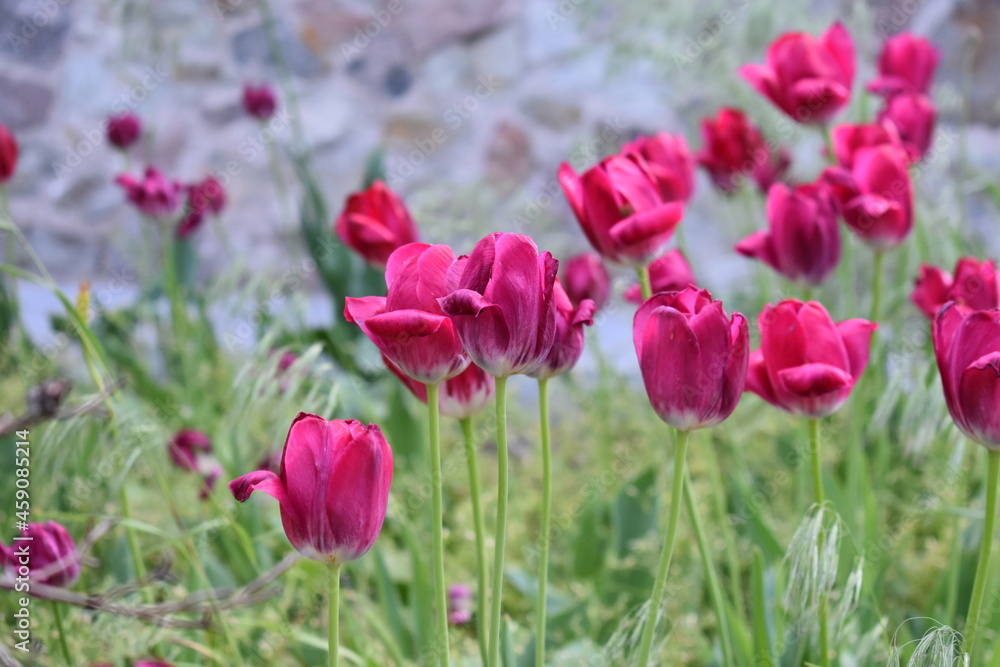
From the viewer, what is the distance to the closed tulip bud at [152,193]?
1.57 meters

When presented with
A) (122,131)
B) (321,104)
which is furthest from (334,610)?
(321,104)

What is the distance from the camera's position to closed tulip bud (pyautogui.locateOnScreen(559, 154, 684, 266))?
0.65m

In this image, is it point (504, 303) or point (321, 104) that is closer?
point (504, 303)

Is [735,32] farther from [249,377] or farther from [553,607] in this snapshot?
[249,377]

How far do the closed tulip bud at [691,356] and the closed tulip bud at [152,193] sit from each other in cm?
124

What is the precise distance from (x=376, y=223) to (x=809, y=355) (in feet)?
1.52

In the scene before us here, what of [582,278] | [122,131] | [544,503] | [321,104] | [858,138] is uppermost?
[321,104]

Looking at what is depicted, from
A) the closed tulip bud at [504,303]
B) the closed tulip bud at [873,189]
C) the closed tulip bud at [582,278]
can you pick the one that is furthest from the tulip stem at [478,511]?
the closed tulip bud at [582,278]

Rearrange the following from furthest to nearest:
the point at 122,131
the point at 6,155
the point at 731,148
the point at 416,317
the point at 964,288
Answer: the point at 122,131, the point at 6,155, the point at 731,148, the point at 964,288, the point at 416,317

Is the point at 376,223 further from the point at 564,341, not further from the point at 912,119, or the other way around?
the point at 912,119

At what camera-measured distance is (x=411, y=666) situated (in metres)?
0.96

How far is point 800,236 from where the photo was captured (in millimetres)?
825

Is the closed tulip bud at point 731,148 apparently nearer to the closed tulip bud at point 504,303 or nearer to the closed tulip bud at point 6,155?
the closed tulip bud at point 504,303

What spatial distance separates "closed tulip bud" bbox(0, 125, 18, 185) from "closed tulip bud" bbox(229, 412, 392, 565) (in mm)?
1194
